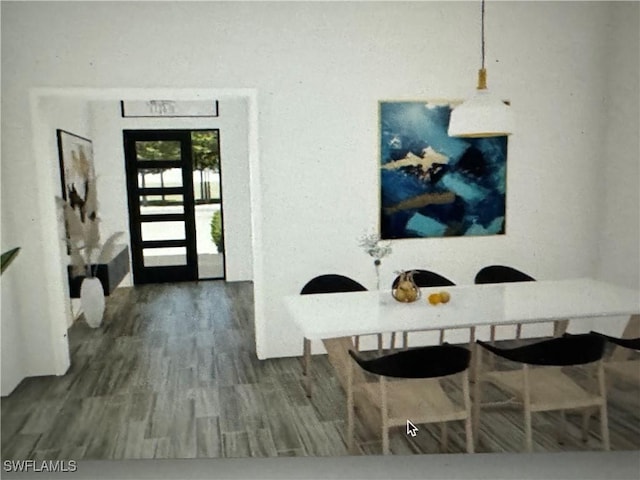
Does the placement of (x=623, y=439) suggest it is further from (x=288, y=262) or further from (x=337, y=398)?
(x=288, y=262)

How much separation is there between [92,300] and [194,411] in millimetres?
806

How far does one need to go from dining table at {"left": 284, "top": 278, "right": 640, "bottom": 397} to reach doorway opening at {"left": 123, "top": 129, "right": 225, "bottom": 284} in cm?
64

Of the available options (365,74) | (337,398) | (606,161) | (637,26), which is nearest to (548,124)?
(606,161)

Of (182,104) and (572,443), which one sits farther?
(182,104)

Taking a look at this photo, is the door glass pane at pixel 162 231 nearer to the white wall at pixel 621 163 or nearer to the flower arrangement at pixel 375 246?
the flower arrangement at pixel 375 246

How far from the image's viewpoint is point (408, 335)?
8.46 ft

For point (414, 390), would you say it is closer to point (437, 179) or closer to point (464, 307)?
point (464, 307)

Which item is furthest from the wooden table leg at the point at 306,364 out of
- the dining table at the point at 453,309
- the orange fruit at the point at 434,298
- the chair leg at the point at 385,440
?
the orange fruit at the point at 434,298

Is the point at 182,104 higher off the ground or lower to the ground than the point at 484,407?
higher

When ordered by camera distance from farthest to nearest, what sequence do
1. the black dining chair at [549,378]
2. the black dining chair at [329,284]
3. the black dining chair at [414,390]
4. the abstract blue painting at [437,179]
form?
the black dining chair at [329,284] → the abstract blue painting at [437,179] → the black dining chair at [549,378] → the black dining chair at [414,390]

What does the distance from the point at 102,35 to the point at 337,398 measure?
205cm

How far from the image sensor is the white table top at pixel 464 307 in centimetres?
255

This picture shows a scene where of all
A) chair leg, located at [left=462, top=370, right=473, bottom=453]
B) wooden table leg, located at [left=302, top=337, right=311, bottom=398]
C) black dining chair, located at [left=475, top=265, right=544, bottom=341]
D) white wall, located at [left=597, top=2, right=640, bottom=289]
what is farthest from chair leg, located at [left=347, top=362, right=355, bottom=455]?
white wall, located at [left=597, top=2, right=640, bottom=289]

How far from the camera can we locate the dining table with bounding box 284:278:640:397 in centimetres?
255
